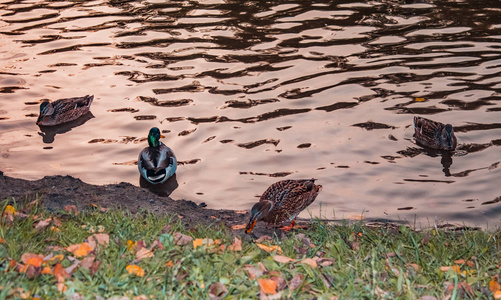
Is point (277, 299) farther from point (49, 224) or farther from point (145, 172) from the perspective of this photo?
point (145, 172)

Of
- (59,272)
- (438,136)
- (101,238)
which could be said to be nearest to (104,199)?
(101,238)

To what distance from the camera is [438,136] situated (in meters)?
10.4

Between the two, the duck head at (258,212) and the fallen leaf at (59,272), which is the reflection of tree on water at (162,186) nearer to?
the duck head at (258,212)

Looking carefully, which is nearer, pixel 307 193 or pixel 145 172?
pixel 307 193

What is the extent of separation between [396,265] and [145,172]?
5103mm

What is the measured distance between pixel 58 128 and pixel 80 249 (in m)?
6.98

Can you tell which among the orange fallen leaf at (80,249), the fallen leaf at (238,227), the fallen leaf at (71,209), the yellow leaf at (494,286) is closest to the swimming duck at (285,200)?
the fallen leaf at (238,227)

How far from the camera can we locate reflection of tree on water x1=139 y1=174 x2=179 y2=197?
33.0 feet

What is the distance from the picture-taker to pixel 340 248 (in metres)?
6.05

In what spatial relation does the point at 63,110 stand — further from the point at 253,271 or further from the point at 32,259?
the point at 253,271

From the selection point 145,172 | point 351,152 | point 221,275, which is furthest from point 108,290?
point 351,152

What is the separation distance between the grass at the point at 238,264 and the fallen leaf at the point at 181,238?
9 cm

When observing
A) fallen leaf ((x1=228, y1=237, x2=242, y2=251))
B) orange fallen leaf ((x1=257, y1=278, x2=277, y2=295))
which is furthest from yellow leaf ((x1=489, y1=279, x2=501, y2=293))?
fallen leaf ((x1=228, y1=237, x2=242, y2=251))

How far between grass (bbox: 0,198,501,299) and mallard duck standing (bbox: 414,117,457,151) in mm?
3867
